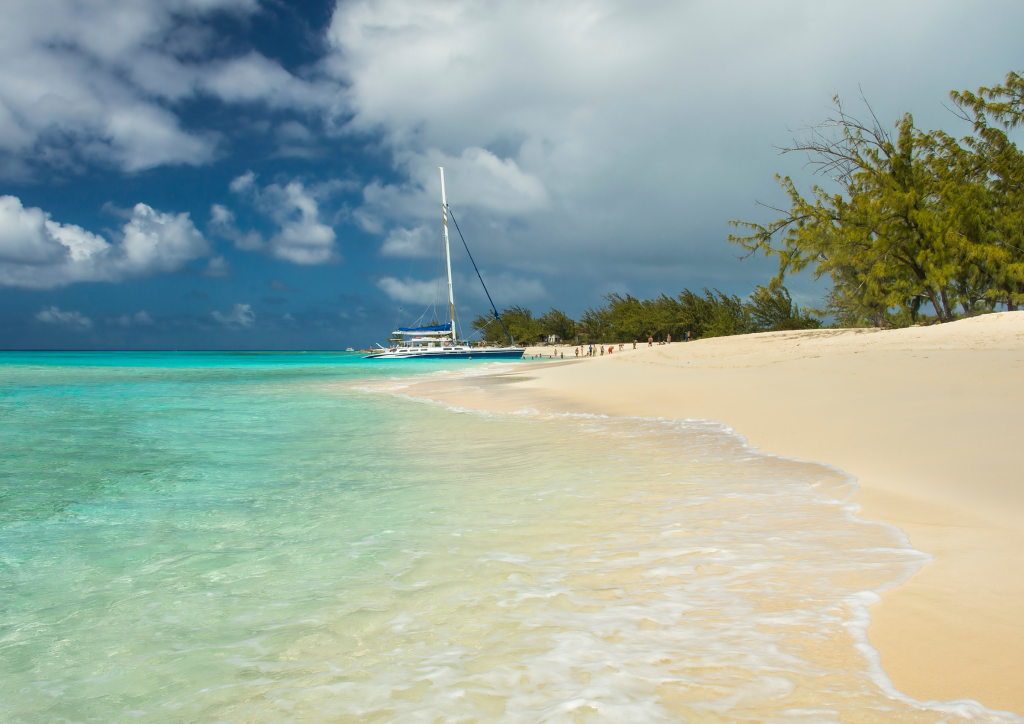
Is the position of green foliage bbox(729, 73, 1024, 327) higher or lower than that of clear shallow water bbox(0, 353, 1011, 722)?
higher

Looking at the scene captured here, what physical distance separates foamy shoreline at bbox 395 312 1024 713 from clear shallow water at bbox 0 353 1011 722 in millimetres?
226

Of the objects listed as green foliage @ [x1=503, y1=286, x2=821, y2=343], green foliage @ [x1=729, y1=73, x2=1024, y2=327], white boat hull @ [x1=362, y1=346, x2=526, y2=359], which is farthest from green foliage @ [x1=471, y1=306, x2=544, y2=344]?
green foliage @ [x1=729, y1=73, x2=1024, y2=327]

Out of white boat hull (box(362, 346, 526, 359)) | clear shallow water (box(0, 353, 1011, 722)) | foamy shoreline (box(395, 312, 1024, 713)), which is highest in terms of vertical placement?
white boat hull (box(362, 346, 526, 359))

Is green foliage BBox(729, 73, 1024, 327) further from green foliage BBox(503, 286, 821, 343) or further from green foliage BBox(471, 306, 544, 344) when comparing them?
green foliage BBox(471, 306, 544, 344)

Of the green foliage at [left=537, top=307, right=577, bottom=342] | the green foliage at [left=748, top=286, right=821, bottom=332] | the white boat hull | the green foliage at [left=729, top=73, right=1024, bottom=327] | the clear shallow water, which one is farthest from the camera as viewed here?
the green foliage at [left=537, top=307, right=577, bottom=342]

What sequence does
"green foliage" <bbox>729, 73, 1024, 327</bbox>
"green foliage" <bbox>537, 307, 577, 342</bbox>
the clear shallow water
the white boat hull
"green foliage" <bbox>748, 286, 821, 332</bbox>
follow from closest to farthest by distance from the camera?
the clear shallow water → "green foliage" <bbox>729, 73, 1024, 327</bbox> → "green foliage" <bbox>748, 286, 821, 332</bbox> → the white boat hull → "green foliage" <bbox>537, 307, 577, 342</bbox>

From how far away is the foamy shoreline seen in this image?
242 centimetres

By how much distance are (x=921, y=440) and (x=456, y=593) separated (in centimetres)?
584

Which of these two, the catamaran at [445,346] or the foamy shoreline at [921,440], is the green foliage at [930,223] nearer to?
the foamy shoreline at [921,440]

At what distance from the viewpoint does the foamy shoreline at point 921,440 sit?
2424 mm

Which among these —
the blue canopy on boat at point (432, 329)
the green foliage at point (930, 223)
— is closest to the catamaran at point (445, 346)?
the blue canopy on boat at point (432, 329)

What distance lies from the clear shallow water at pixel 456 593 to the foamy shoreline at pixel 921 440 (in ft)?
0.74

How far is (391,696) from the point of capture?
7.80ft

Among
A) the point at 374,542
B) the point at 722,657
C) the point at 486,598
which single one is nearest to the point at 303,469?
the point at 374,542
